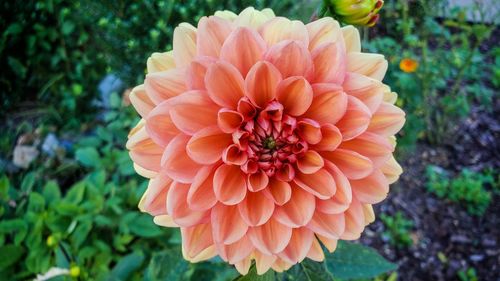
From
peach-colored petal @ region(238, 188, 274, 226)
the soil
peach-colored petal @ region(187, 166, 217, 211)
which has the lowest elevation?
the soil

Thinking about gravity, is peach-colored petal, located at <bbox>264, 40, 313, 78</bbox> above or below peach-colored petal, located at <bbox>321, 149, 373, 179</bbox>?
above

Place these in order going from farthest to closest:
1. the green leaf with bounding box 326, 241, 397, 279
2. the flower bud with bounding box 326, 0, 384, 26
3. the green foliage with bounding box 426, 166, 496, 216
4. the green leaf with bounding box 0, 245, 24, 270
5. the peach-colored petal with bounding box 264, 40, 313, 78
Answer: the green foliage with bounding box 426, 166, 496, 216 < the green leaf with bounding box 0, 245, 24, 270 < the green leaf with bounding box 326, 241, 397, 279 < the flower bud with bounding box 326, 0, 384, 26 < the peach-colored petal with bounding box 264, 40, 313, 78

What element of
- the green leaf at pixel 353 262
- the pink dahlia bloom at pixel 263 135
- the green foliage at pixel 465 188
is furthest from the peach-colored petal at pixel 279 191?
the green foliage at pixel 465 188

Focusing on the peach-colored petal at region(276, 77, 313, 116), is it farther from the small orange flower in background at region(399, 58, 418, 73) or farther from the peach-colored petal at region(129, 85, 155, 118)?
the small orange flower in background at region(399, 58, 418, 73)

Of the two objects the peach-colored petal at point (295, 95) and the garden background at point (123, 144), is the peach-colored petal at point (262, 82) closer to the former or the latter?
the peach-colored petal at point (295, 95)

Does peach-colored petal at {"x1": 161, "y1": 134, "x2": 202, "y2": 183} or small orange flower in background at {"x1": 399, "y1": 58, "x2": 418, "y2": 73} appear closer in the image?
peach-colored petal at {"x1": 161, "y1": 134, "x2": 202, "y2": 183}

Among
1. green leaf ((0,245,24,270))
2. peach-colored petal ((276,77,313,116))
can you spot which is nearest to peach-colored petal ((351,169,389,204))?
peach-colored petal ((276,77,313,116))

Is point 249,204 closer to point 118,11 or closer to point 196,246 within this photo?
point 196,246
